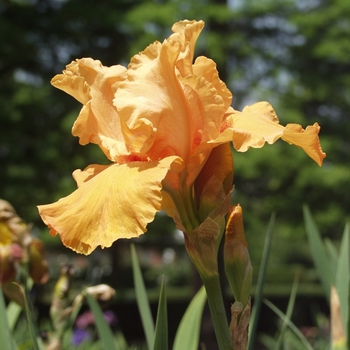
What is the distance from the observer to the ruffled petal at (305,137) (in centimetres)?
84

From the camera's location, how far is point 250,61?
7566 mm

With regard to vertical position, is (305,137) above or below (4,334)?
above

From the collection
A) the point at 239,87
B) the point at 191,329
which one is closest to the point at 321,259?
the point at 191,329

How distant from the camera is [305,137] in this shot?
0.85 meters

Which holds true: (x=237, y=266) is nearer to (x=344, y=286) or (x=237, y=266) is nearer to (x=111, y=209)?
(x=111, y=209)

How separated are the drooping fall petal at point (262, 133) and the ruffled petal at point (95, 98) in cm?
19

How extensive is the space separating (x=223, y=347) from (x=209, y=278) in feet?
0.32

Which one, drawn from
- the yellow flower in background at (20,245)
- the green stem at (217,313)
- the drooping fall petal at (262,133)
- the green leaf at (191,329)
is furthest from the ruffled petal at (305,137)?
the yellow flower in background at (20,245)

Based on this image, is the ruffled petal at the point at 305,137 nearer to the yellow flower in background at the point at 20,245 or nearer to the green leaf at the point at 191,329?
the green leaf at the point at 191,329

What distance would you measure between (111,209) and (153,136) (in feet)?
0.47

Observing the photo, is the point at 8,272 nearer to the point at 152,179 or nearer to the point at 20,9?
the point at 152,179

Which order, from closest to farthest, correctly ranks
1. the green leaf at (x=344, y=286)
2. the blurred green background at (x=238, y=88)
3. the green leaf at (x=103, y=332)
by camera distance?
the green leaf at (x=103, y=332), the green leaf at (x=344, y=286), the blurred green background at (x=238, y=88)

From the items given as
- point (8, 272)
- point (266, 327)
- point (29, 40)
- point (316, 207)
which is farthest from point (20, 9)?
point (8, 272)

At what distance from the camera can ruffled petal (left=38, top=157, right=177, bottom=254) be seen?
0.75 metres
